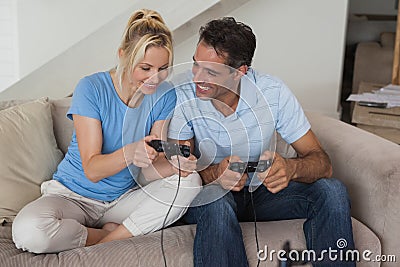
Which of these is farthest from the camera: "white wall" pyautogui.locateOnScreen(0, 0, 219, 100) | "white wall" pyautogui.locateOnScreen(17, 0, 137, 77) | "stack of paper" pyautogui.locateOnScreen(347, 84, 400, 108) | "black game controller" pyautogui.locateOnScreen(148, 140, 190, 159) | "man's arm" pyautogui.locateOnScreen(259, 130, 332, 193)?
"white wall" pyautogui.locateOnScreen(17, 0, 137, 77)

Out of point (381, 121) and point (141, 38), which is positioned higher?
point (141, 38)

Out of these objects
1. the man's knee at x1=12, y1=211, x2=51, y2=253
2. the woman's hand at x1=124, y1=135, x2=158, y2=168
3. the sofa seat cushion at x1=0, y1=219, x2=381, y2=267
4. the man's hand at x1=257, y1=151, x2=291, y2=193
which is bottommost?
the sofa seat cushion at x1=0, y1=219, x2=381, y2=267

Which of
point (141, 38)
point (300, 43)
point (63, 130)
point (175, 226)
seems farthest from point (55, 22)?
point (175, 226)

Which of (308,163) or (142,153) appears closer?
(142,153)

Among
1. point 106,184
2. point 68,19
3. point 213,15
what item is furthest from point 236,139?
point 68,19

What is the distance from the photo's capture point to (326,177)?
1.86 meters

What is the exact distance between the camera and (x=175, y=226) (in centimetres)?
183

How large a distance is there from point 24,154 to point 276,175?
32.7 inches

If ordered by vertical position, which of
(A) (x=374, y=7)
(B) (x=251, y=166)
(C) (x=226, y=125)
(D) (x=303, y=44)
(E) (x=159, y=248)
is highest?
(A) (x=374, y=7)

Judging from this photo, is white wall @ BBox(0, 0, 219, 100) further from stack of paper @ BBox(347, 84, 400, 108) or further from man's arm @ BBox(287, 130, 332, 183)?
man's arm @ BBox(287, 130, 332, 183)

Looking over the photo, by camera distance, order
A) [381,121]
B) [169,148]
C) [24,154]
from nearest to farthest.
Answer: [169,148] < [24,154] < [381,121]

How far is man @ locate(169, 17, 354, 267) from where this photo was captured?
1615 millimetres

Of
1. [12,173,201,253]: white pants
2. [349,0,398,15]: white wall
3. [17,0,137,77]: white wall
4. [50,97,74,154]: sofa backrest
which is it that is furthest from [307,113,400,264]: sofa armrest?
[349,0,398,15]: white wall

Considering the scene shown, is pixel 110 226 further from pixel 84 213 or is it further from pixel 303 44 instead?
pixel 303 44
